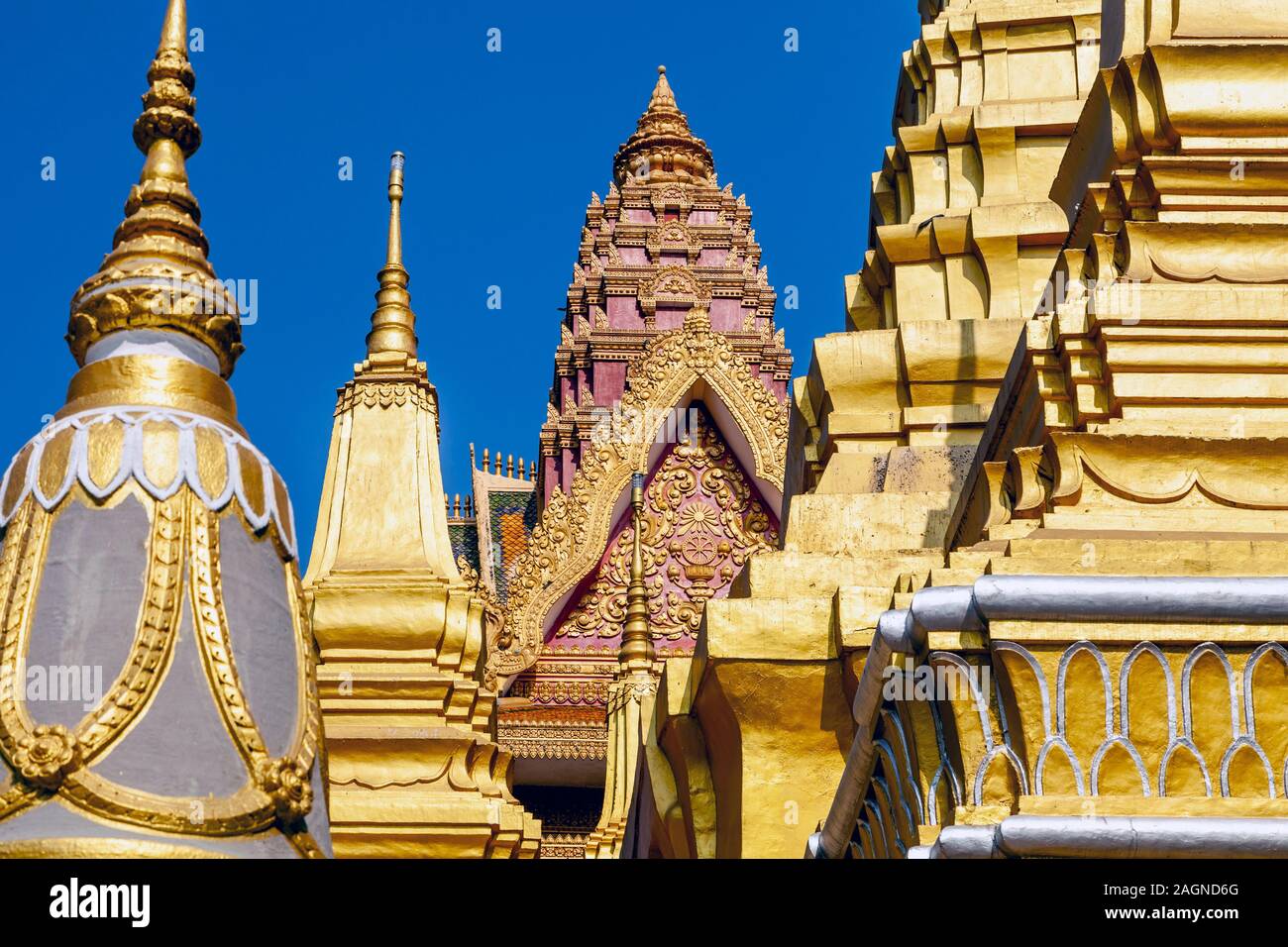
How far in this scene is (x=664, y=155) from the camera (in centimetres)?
3077

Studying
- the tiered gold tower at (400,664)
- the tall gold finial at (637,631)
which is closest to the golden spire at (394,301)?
the tiered gold tower at (400,664)

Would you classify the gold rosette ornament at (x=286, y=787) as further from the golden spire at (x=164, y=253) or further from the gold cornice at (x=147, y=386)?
the golden spire at (x=164, y=253)

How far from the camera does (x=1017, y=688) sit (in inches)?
215

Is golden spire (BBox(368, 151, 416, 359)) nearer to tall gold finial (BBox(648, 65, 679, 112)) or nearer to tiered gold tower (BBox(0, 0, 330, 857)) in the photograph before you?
tiered gold tower (BBox(0, 0, 330, 857))

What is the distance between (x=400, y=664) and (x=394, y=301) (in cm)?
197

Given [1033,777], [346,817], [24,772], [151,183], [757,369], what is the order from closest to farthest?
[24,772] → [151,183] → [1033,777] → [346,817] → [757,369]

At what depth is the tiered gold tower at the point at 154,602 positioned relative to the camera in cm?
375

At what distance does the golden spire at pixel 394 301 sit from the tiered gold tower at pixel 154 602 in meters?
5.55

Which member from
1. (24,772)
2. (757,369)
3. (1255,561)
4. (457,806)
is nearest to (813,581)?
(457,806)

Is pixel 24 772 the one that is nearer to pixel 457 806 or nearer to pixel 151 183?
pixel 151 183

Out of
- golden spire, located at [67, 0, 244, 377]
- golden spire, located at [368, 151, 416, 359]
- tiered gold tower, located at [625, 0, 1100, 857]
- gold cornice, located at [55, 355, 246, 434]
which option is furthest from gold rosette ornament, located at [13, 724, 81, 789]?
golden spire, located at [368, 151, 416, 359]

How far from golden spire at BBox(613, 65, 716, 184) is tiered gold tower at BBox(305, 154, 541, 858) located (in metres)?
21.0

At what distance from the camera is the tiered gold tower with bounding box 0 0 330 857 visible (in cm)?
375

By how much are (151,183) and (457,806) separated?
4.73 metres
